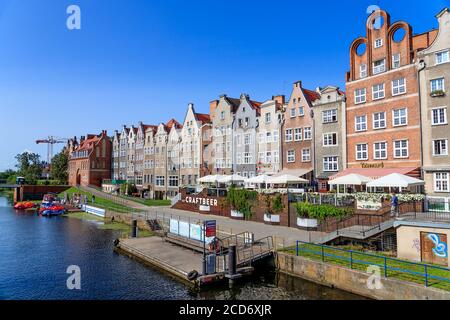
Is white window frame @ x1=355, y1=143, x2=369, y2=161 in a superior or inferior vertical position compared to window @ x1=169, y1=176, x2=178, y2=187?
superior

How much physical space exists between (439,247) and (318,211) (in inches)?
434

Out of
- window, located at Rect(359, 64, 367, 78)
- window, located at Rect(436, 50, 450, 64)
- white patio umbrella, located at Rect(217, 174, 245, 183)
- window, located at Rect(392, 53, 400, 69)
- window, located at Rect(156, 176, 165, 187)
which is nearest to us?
window, located at Rect(436, 50, 450, 64)

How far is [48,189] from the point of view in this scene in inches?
3356

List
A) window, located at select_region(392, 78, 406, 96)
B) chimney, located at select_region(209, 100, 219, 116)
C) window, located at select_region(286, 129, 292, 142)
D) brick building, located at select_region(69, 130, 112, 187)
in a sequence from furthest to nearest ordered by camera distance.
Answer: brick building, located at select_region(69, 130, 112, 187) < chimney, located at select_region(209, 100, 219, 116) < window, located at select_region(286, 129, 292, 142) < window, located at select_region(392, 78, 406, 96)

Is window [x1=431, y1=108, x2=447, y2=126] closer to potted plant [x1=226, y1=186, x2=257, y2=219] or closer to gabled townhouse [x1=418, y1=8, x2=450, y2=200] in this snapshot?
gabled townhouse [x1=418, y1=8, x2=450, y2=200]

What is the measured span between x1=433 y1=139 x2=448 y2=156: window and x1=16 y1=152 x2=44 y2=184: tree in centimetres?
10070

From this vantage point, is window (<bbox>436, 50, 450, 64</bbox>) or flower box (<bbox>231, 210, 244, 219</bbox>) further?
flower box (<bbox>231, 210, 244, 219</bbox>)

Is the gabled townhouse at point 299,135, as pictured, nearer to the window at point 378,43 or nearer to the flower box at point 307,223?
the window at point 378,43

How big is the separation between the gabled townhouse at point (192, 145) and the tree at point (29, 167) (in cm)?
6067

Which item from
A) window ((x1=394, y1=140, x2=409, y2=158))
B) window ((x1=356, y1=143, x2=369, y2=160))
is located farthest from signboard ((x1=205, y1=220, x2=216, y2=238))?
window ((x1=356, y1=143, x2=369, y2=160))

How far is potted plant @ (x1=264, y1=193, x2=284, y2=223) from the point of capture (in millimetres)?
33656

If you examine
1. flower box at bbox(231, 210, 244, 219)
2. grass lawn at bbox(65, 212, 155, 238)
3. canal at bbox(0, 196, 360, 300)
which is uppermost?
flower box at bbox(231, 210, 244, 219)
